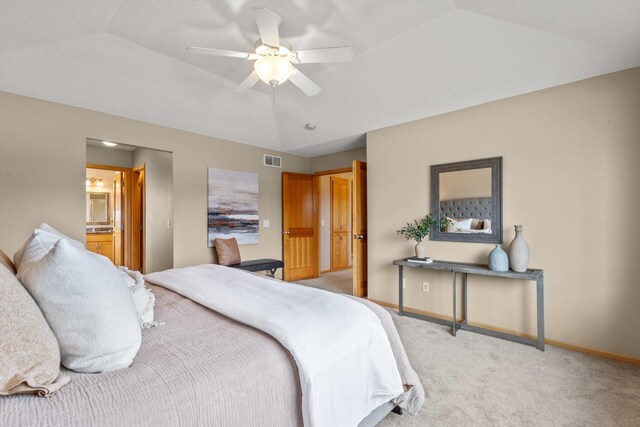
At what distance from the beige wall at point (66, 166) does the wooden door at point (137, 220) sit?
1.55 m

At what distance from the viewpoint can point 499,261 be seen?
2.88 m

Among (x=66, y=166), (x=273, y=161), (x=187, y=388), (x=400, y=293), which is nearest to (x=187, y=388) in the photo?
(x=187, y=388)

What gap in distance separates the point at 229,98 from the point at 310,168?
248cm

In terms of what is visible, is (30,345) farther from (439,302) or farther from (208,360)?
(439,302)

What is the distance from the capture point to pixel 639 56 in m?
2.35

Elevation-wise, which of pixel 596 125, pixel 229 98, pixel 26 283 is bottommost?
pixel 26 283

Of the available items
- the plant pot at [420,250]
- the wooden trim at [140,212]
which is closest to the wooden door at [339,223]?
the plant pot at [420,250]

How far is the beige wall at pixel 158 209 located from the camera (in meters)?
4.38

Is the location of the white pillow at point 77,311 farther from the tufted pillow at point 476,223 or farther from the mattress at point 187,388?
the tufted pillow at point 476,223

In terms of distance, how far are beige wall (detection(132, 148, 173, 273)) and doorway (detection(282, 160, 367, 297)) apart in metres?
1.93

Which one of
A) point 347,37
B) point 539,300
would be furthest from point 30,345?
point 539,300

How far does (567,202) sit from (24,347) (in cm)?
373

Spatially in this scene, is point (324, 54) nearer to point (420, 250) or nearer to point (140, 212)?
point (420, 250)

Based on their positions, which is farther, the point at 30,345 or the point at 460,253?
the point at 460,253
